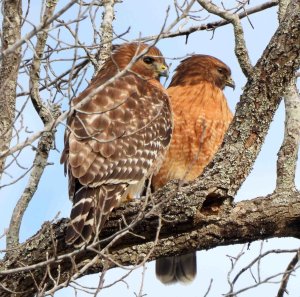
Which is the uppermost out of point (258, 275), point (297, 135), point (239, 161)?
point (297, 135)

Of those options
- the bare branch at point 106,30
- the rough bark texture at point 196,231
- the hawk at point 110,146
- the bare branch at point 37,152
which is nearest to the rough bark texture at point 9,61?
the bare branch at point 37,152

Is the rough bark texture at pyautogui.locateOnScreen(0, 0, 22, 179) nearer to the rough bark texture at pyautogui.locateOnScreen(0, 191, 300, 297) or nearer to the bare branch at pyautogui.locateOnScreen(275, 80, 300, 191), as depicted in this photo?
the rough bark texture at pyautogui.locateOnScreen(0, 191, 300, 297)

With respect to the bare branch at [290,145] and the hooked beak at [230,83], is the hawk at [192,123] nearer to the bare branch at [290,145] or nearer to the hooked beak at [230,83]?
the hooked beak at [230,83]

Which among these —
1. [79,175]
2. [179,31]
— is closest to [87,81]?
[179,31]

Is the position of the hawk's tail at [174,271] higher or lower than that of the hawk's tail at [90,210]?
higher

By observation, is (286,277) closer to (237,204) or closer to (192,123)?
(237,204)

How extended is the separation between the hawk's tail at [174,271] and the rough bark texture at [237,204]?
222cm

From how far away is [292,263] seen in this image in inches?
213

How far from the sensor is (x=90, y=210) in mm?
5258

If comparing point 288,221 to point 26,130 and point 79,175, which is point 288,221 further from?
point 26,130

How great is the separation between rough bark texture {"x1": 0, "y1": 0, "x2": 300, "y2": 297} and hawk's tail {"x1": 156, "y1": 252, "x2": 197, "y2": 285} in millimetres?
2223

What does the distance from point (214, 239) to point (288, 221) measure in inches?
18.6

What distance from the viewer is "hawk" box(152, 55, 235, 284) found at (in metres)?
7.13

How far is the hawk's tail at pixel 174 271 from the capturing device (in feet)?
24.7
